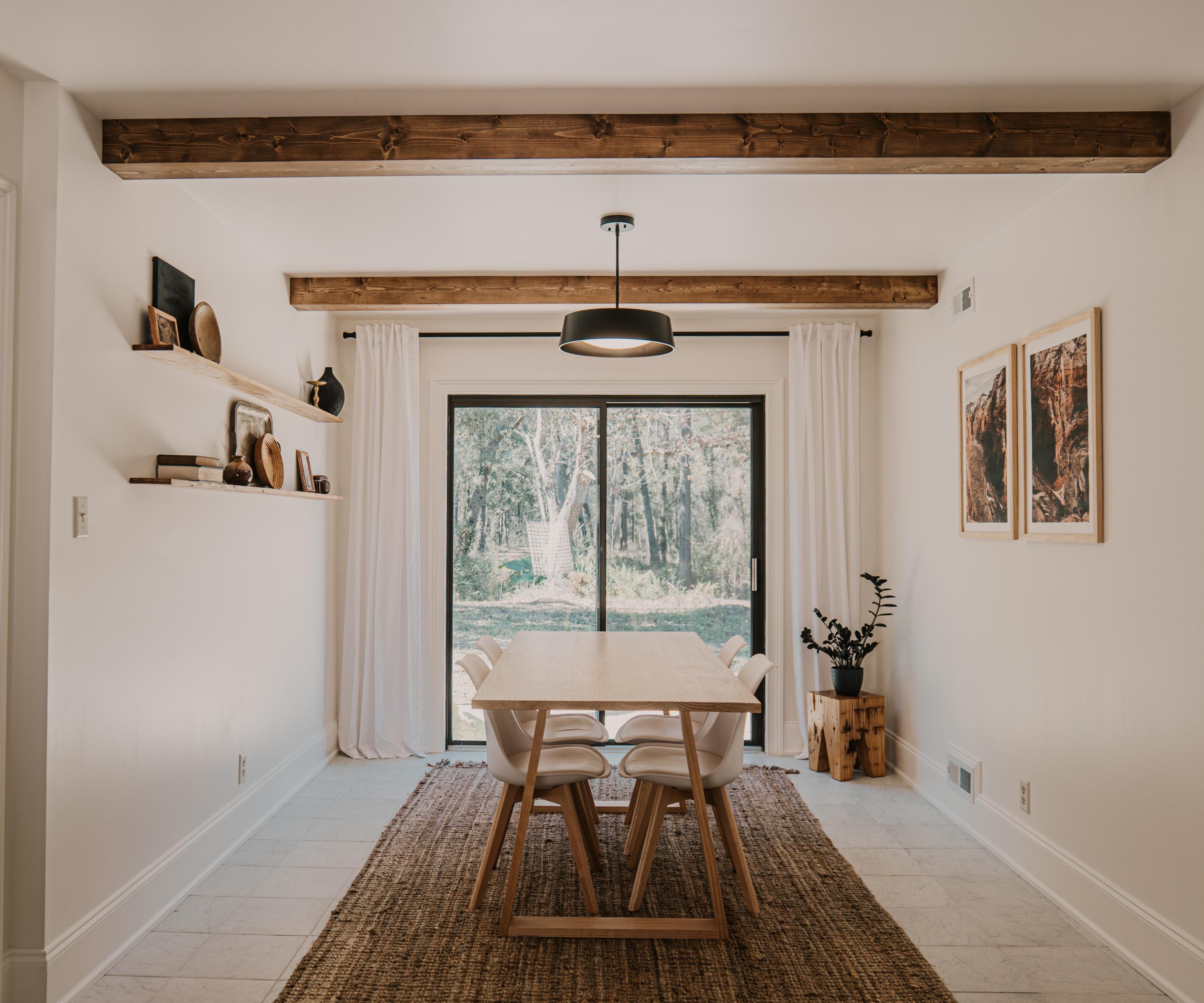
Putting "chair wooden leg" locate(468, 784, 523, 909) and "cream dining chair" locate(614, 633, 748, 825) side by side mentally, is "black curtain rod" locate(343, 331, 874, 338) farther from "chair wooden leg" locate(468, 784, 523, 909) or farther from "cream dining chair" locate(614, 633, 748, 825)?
"chair wooden leg" locate(468, 784, 523, 909)

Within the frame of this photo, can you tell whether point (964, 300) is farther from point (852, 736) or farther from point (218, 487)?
point (218, 487)

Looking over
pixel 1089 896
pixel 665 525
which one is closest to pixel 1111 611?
pixel 1089 896

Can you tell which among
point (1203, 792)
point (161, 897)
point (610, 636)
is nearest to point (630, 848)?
point (610, 636)

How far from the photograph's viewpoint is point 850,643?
4.42m

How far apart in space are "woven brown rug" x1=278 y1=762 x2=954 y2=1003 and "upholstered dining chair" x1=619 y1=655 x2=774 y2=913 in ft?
0.42

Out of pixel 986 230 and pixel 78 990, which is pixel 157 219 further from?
pixel 986 230

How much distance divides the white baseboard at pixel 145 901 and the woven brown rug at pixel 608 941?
585mm

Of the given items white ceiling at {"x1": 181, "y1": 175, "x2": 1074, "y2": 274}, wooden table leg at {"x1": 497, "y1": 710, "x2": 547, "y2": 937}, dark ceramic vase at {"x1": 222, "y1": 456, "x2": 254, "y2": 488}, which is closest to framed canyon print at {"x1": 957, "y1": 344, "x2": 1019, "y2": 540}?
white ceiling at {"x1": 181, "y1": 175, "x2": 1074, "y2": 274}

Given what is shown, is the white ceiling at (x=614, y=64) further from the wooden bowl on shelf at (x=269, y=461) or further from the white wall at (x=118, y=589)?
the wooden bowl on shelf at (x=269, y=461)

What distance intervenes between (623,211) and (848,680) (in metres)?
2.63

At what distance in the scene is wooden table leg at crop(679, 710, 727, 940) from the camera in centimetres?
262

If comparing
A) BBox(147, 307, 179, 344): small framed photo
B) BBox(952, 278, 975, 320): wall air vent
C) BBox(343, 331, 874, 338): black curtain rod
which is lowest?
BBox(147, 307, 179, 344): small framed photo

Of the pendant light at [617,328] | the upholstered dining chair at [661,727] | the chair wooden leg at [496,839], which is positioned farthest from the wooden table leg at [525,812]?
the pendant light at [617,328]

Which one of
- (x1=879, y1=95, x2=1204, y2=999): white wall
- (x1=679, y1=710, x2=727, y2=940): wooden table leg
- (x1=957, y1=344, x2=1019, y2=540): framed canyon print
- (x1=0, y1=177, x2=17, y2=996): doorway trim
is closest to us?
(x1=0, y1=177, x2=17, y2=996): doorway trim
